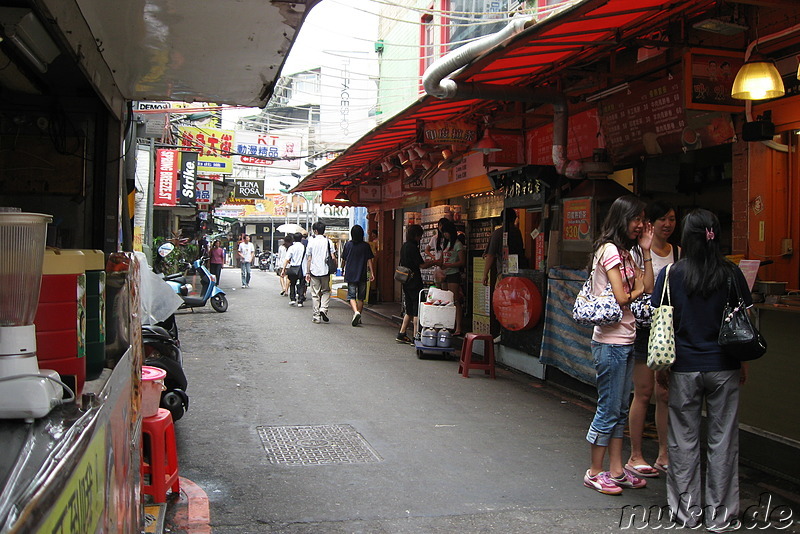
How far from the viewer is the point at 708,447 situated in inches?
164

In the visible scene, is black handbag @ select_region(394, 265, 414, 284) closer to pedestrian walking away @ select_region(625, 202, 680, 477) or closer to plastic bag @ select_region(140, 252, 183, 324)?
plastic bag @ select_region(140, 252, 183, 324)

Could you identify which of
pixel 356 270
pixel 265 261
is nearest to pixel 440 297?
pixel 356 270

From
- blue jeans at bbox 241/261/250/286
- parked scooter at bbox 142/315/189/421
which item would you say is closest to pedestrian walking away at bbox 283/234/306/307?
blue jeans at bbox 241/261/250/286

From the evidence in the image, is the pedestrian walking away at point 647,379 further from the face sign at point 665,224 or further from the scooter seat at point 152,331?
the scooter seat at point 152,331

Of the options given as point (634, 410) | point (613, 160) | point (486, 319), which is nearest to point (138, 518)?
point (634, 410)

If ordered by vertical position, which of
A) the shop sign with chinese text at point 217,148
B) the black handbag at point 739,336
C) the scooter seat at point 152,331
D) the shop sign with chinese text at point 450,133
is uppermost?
the shop sign with chinese text at point 217,148

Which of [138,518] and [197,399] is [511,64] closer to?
[197,399]

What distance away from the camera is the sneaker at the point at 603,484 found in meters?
4.66

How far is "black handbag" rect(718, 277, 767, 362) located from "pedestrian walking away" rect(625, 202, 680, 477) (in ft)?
2.87

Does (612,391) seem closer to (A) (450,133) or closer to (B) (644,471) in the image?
(B) (644,471)

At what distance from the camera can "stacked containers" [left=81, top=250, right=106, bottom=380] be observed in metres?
2.62

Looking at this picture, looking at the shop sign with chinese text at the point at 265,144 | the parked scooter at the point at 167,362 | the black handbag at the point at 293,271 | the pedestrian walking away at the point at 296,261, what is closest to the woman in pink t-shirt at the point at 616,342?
the parked scooter at the point at 167,362

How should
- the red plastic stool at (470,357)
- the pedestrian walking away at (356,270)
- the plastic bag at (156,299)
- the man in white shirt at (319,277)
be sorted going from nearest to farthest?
1. the plastic bag at (156,299)
2. the red plastic stool at (470,357)
3. the pedestrian walking away at (356,270)
4. the man in white shirt at (319,277)

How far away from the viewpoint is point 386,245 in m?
18.7
